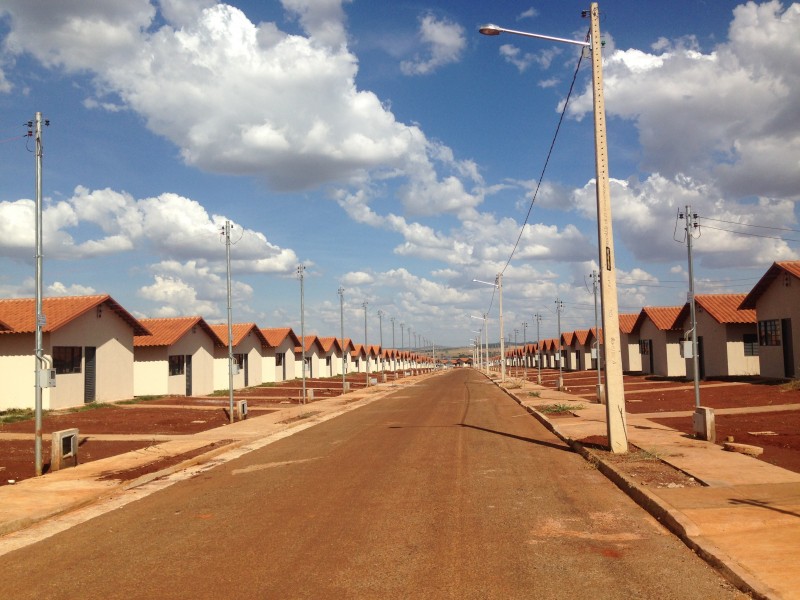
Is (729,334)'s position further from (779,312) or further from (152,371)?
(152,371)

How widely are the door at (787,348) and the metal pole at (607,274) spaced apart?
22.5 m

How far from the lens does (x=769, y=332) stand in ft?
110

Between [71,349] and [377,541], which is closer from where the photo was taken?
[377,541]

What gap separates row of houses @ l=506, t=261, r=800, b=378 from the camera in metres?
31.3

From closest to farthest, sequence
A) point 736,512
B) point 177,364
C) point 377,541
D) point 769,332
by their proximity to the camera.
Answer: point 377,541 < point 736,512 < point 769,332 < point 177,364

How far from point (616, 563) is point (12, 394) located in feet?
95.2

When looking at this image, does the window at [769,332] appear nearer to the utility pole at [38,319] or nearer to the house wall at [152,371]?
the utility pole at [38,319]

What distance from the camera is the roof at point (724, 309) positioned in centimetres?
3838

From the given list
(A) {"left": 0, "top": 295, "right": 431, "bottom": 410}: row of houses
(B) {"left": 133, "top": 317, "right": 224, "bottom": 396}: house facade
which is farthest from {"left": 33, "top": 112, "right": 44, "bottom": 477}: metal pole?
(B) {"left": 133, "top": 317, "right": 224, "bottom": 396}: house facade

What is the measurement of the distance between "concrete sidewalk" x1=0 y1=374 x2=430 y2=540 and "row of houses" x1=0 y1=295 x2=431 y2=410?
13.5 feet

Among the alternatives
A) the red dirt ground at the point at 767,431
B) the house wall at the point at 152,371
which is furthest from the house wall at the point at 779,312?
the house wall at the point at 152,371

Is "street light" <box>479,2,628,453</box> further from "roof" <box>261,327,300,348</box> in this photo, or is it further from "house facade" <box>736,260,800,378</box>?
"roof" <box>261,327,300,348</box>

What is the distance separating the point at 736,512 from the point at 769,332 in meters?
29.0

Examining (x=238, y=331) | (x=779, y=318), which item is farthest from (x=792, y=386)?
(x=238, y=331)
